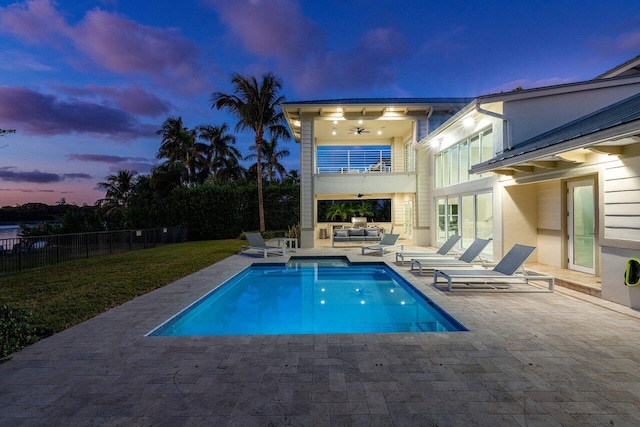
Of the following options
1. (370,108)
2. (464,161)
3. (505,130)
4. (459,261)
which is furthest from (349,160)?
(459,261)

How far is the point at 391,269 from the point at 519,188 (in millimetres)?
4685

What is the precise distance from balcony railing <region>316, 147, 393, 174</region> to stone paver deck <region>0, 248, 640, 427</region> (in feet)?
44.8

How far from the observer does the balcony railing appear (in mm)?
18078

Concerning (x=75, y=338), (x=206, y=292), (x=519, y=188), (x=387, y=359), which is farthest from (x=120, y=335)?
(x=519, y=188)

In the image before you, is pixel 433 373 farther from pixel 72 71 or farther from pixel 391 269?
pixel 72 71

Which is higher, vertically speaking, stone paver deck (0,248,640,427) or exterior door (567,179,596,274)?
exterior door (567,179,596,274)

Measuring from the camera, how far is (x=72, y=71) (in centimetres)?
2177

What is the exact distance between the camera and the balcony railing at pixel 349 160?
18078mm

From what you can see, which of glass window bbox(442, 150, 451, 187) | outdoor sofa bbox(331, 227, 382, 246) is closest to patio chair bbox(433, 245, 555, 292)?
glass window bbox(442, 150, 451, 187)

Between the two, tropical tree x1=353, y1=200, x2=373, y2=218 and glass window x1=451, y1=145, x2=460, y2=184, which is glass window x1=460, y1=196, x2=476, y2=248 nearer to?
glass window x1=451, y1=145, x2=460, y2=184

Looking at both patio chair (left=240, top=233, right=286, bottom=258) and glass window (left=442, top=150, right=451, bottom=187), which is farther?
glass window (left=442, top=150, right=451, bottom=187)

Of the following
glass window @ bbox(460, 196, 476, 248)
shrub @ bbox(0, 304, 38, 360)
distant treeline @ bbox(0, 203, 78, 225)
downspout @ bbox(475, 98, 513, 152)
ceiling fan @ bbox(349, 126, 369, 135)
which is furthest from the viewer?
distant treeline @ bbox(0, 203, 78, 225)

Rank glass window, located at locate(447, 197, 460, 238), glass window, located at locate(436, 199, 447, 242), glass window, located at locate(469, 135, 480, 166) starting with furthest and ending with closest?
1. glass window, located at locate(436, 199, 447, 242)
2. glass window, located at locate(447, 197, 460, 238)
3. glass window, located at locate(469, 135, 480, 166)

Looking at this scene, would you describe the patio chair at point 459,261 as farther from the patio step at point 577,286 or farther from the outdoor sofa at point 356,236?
the outdoor sofa at point 356,236
